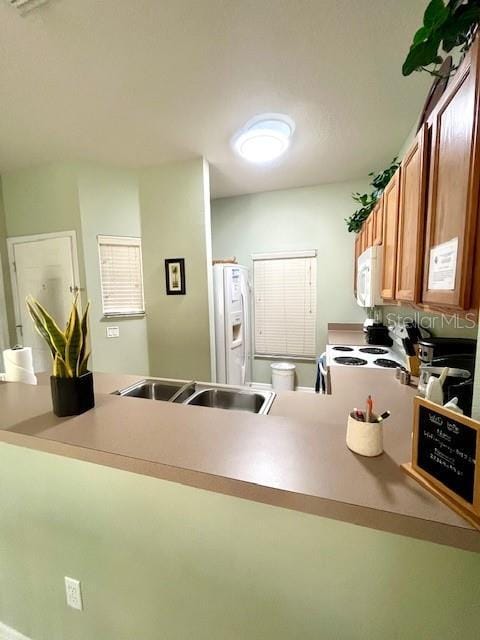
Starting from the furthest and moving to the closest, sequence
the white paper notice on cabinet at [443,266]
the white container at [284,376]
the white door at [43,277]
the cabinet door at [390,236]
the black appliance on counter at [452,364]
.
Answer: the white container at [284,376] → the white door at [43,277] → the cabinet door at [390,236] → the black appliance on counter at [452,364] → the white paper notice on cabinet at [443,266]

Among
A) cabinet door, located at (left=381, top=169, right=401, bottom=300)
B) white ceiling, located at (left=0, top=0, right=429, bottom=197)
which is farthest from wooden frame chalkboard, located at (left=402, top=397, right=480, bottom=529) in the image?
white ceiling, located at (left=0, top=0, right=429, bottom=197)

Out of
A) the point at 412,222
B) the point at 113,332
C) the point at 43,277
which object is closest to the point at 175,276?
the point at 113,332

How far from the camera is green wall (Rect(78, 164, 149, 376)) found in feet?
9.44

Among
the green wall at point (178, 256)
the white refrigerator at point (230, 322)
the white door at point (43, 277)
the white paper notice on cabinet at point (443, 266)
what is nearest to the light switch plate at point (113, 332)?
the green wall at point (178, 256)

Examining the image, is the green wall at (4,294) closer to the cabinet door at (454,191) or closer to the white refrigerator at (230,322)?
the white refrigerator at (230,322)

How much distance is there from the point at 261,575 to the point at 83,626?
2.98 ft

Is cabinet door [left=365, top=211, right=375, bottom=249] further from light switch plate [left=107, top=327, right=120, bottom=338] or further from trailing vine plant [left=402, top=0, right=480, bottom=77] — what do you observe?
light switch plate [left=107, top=327, right=120, bottom=338]

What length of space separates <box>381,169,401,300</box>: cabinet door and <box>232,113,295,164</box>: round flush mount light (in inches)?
41.8

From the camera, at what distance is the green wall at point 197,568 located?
2.38 ft

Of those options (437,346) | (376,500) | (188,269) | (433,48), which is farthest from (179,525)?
(188,269)

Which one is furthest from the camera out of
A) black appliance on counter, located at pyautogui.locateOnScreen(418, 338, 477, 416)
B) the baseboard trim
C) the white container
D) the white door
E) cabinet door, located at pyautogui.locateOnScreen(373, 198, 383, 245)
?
the white container

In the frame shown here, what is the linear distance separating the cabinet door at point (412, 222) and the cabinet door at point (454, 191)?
52 millimetres

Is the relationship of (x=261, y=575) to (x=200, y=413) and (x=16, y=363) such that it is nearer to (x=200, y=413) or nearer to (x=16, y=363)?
(x=200, y=413)

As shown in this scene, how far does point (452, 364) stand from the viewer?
135cm
